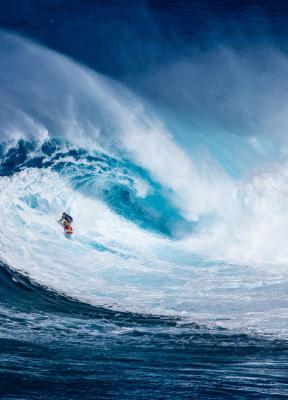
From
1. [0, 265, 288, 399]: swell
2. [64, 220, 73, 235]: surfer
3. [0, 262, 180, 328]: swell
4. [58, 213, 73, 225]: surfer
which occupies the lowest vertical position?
[0, 265, 288, 399]: swell

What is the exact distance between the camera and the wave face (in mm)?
4891

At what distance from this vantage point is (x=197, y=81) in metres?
20.2

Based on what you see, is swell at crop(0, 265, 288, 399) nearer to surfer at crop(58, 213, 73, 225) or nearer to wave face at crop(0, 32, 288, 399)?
wave face at crop(0, 32, 288, 399)

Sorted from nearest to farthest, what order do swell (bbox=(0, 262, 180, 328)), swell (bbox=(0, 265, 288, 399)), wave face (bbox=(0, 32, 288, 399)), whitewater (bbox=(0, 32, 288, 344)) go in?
swell (bbox=(0, 265, 288, 399)) < wave face (bbox=(0, 32, 288, 399)) < swell (bbox=(0, 262, 180, 328)) < whitewater (bbox=(0, 32, 288, 344))

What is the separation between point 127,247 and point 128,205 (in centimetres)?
301

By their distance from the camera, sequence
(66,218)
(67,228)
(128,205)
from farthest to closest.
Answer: (128,205) < (66,218) < (67,228)

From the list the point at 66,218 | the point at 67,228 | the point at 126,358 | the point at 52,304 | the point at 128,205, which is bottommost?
the point at 126,358

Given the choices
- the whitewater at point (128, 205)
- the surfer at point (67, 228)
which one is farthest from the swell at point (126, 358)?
the surfer at point (67, 228)

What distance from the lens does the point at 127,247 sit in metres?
12.8

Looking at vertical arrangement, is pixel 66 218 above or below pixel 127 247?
above

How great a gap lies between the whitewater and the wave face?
1.9 inches

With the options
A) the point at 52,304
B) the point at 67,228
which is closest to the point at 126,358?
the point at 52,304

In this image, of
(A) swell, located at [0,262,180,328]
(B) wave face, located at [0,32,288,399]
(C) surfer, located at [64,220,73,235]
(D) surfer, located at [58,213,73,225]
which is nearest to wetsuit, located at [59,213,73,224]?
(D) surfer, located at [58,213,73,225]

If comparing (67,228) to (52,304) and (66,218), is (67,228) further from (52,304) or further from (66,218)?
(52,304)
